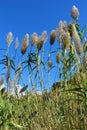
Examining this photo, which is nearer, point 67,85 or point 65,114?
point 65,114

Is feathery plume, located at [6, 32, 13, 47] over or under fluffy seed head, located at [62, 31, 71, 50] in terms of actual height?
over

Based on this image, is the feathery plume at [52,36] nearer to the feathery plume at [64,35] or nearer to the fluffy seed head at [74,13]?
the feathery plume at [64,35]

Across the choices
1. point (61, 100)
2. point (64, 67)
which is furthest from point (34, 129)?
point (64, 67)

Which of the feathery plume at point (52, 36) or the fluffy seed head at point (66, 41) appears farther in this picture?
the feathery plume at point (52, 36)

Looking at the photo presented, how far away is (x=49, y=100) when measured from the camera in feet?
15.1

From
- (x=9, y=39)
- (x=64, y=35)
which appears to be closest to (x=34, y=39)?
(x=9, y=39)

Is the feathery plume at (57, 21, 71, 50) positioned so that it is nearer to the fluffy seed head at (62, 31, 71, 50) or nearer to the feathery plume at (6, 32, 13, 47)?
the fluffy seed head at (62, 31, 71, 50)

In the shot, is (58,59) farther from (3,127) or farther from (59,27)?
(3,127)

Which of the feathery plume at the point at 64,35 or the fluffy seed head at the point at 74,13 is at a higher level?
the fluffy seed head at the point at 74,13

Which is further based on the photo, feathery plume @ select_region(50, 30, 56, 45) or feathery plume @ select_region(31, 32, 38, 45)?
feathery plume @ select_region(31, 32, 38, 45)

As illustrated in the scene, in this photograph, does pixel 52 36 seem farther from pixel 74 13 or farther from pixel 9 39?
pixel 9 39

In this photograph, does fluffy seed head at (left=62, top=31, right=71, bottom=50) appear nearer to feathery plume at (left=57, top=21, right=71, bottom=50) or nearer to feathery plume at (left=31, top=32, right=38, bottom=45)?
feathery plume at (left=57, top=21, right=71, bottom=50)

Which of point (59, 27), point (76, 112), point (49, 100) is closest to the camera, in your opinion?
point (76, 112)

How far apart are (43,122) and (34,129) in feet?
0.47
